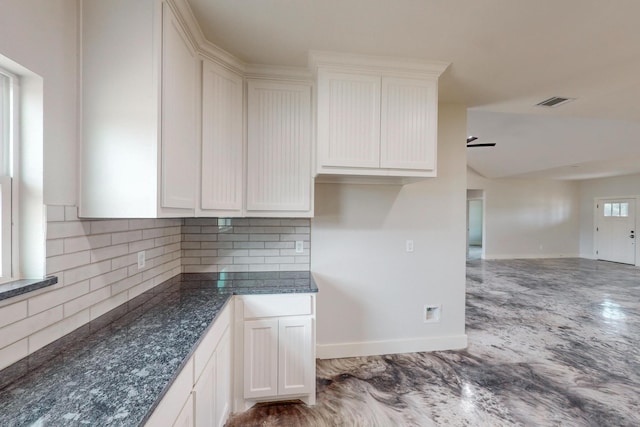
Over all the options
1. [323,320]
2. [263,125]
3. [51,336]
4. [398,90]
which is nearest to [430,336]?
[323,320]

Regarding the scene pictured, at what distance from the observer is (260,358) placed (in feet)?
6.07

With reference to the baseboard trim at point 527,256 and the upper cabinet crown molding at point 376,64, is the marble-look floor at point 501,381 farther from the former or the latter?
the baseboard trim at point 527,256

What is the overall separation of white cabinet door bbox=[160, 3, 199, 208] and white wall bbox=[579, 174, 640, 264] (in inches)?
432

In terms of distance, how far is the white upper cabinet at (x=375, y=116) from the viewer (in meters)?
2.00

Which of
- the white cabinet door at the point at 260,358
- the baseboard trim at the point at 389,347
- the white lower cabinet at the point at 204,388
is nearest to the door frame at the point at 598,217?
the baseboard trim at the point at 389,347

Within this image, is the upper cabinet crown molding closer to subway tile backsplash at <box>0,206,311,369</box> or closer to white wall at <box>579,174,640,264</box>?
subway tile backsplash at <box>0,206,311,369</box>

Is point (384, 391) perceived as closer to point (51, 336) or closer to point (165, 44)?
point (51, 336)

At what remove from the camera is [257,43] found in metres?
1.85

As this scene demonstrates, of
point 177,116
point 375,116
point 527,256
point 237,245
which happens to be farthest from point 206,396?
point 527,256

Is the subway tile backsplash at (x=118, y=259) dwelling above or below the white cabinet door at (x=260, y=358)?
above

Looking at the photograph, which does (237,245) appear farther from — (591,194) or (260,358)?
(591,194)

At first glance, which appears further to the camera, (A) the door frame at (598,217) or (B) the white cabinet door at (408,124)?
(A) the door frame at (598,217)

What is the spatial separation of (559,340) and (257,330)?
3.36 metres

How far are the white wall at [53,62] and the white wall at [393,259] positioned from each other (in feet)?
5.66
